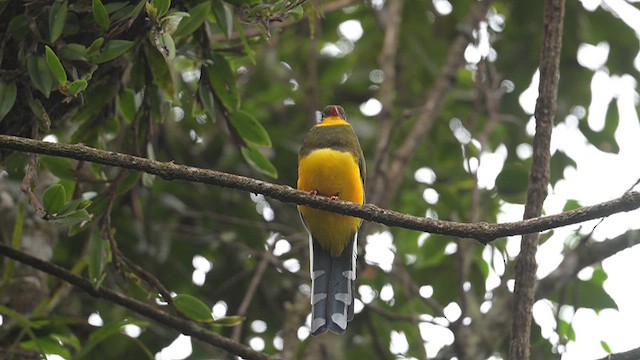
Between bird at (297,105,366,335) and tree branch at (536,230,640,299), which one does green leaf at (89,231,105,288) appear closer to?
bird at (297,105,366,335)

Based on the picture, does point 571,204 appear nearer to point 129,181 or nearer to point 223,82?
point 223,82

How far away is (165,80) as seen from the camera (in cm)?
312

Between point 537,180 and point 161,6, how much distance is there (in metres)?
1.41

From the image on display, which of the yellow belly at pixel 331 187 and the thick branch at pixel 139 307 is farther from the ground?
the yellow belly at pixel 331 187

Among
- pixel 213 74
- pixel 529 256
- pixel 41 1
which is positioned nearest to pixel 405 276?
pixel 529 256

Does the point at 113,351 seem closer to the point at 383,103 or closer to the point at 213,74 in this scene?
the point at 213,74

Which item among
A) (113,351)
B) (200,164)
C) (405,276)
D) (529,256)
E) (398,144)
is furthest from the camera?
(398,144)


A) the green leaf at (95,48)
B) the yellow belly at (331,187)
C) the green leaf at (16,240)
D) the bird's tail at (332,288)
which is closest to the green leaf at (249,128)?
the yellow belly at (331,187)

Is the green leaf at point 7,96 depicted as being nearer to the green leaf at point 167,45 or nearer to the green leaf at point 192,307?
the green leaf at point 167,45

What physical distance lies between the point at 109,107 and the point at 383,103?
197 cm

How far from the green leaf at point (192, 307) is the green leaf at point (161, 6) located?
41.1 inches

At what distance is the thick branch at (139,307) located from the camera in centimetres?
299

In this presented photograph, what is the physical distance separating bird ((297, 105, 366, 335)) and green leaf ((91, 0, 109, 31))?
1.29 meters

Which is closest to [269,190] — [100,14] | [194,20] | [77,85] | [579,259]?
[77,85]
